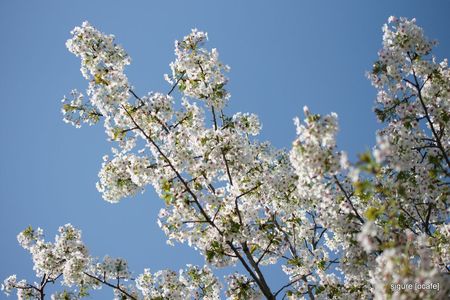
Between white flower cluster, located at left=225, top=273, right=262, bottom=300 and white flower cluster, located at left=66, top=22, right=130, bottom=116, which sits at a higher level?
white flower cluster, located at left=66, top=22, right=130, bottom=116

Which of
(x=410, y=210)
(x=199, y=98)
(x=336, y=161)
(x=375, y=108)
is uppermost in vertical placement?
(x=199, y=98)

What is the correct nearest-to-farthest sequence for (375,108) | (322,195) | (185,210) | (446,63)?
(322,195), (185,210), (375,108), (446,63)

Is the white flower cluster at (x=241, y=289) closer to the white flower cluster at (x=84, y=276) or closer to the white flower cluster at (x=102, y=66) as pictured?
the white flower cluster at (x=84, y=276)

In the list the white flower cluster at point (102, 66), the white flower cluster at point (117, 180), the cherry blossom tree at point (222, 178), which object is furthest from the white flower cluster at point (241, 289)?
the white flower cluster at point (102, 66)

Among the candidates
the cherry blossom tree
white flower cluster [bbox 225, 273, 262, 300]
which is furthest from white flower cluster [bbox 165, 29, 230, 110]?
white flower cluster [bbox 225, 273, 262, 300]

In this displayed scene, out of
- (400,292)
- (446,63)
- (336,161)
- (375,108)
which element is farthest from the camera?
(446,63)

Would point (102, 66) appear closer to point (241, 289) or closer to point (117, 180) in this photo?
point (117, 180)

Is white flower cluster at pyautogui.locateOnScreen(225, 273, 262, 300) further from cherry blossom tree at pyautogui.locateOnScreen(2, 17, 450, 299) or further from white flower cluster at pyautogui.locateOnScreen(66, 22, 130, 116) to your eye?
white flower cluster at pyautogui.locateOnScreen(66, 22, 130, 116)

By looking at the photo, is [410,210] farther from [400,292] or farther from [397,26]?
[400,292]

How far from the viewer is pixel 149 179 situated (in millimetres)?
12641

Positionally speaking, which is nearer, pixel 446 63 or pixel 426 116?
pixel 426 116

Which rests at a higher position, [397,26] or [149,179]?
[397,26]

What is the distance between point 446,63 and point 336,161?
9.43 metres

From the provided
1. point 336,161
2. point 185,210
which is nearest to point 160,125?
point 185,210
